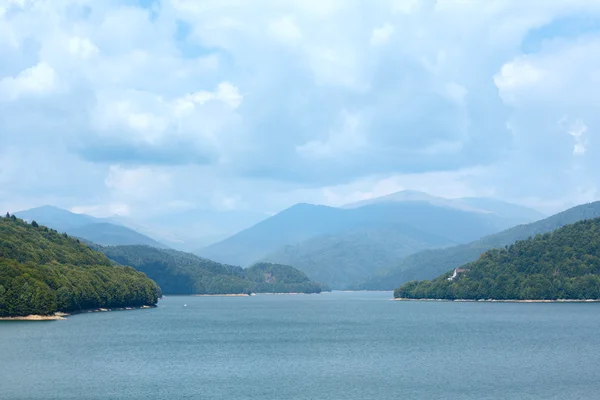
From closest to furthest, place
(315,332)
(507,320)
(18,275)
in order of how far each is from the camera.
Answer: (315,332)
(18,275)
(507,320)

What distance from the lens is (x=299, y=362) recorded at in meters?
109

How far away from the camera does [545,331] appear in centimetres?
15562

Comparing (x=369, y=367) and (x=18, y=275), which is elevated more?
(x=18, y=275)

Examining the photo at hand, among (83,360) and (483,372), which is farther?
(83,360)

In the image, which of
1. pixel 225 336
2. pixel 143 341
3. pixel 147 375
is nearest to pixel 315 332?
pixel 225 336

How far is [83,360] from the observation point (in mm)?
107938

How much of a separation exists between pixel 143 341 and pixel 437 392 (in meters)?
68.9

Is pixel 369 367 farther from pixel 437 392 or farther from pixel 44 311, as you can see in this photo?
pixel 44 311

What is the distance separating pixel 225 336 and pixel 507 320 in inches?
3102

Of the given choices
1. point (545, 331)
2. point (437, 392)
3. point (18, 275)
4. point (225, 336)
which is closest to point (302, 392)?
point (437, 392)

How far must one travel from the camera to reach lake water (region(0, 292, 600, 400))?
83500 mm

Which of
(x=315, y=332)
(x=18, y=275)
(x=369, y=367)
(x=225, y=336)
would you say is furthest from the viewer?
(x=18, y=275)

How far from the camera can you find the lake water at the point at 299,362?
83500mm

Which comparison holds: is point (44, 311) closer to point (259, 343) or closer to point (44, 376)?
point (259, 343)
